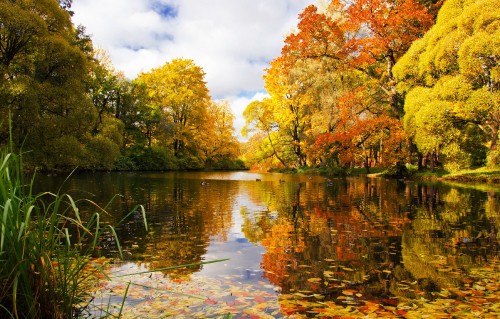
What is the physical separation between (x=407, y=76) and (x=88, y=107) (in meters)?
19.6

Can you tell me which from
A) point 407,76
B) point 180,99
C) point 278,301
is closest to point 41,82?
point 278,301

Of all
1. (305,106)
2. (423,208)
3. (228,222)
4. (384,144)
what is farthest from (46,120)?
(305,106)

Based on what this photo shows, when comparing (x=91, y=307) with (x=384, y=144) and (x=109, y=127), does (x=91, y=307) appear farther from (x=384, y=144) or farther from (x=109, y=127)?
(x=109, y=127)

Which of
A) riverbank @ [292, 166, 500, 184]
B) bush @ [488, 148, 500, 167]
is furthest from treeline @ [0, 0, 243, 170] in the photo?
riverbank @ [292, 166, 500, 184]

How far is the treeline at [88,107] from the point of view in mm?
14992

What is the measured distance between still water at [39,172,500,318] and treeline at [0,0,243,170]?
231 cm

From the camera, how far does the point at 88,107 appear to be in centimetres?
1820

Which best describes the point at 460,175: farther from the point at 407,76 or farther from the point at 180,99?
the point at 180,99

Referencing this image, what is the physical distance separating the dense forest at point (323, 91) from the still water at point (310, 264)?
85.3 inches

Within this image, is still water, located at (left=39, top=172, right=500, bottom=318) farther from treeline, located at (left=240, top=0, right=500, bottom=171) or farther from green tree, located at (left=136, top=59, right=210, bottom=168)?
green tree, located at (left=136, top=59, right=210, bottom=168)

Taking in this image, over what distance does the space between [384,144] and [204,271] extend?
22213mm

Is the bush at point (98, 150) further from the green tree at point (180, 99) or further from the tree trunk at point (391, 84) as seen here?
the green tree at point (180, 99)

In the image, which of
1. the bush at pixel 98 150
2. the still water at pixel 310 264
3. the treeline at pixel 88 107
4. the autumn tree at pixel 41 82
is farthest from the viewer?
the bush at pixel 98 150

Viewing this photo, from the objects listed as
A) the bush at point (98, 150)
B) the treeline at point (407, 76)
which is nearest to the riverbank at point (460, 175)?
the treeline at point (407, 76)
